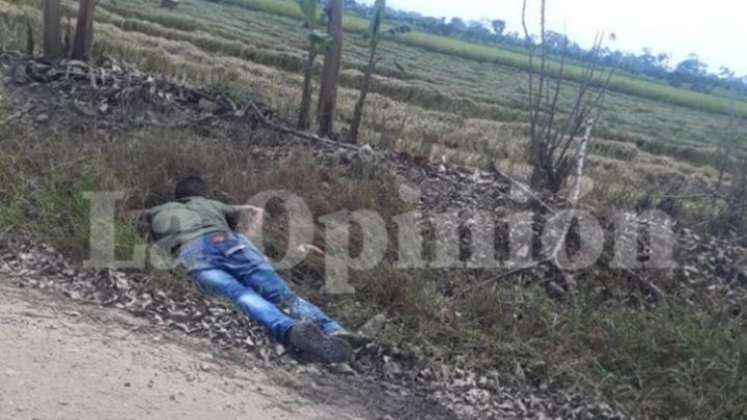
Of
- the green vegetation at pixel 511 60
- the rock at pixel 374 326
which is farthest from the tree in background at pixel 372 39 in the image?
the green vegetation at pixel 511 60

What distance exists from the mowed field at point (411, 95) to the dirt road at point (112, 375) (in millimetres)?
4641

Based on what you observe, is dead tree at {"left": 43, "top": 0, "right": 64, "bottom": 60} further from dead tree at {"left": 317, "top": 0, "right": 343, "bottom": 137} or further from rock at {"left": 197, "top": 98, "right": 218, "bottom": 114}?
dead tree at {"left": 317, "top": 0, "right": 343, "bottom": 137}

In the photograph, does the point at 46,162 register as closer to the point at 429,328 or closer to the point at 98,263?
the point at 98,263

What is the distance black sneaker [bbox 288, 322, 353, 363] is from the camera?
3.99m

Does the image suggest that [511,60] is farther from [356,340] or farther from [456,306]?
[356,340]

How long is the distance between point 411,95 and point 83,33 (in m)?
12.8

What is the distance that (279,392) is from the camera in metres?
3.65

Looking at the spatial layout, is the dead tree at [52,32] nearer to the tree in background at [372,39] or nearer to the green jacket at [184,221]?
the tree in background at [372,39]

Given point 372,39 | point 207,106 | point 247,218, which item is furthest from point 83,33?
point 247,218

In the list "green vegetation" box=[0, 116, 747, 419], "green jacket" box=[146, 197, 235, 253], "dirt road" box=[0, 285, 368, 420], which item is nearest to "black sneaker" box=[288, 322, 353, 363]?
"dirt road" box=[0, 285, 368, 420]

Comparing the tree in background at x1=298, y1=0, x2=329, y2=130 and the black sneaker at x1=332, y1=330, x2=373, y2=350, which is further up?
the tree in background at x1=298, y1=0, x2=329, y2=130

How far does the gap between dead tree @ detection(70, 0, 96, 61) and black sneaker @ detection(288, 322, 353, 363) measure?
5.62 meters

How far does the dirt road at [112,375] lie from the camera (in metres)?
3.07

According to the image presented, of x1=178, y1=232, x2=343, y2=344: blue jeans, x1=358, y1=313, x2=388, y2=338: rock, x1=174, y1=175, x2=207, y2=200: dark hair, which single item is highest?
x1=174, y1=175, x2=207, y2=200: dark hair
